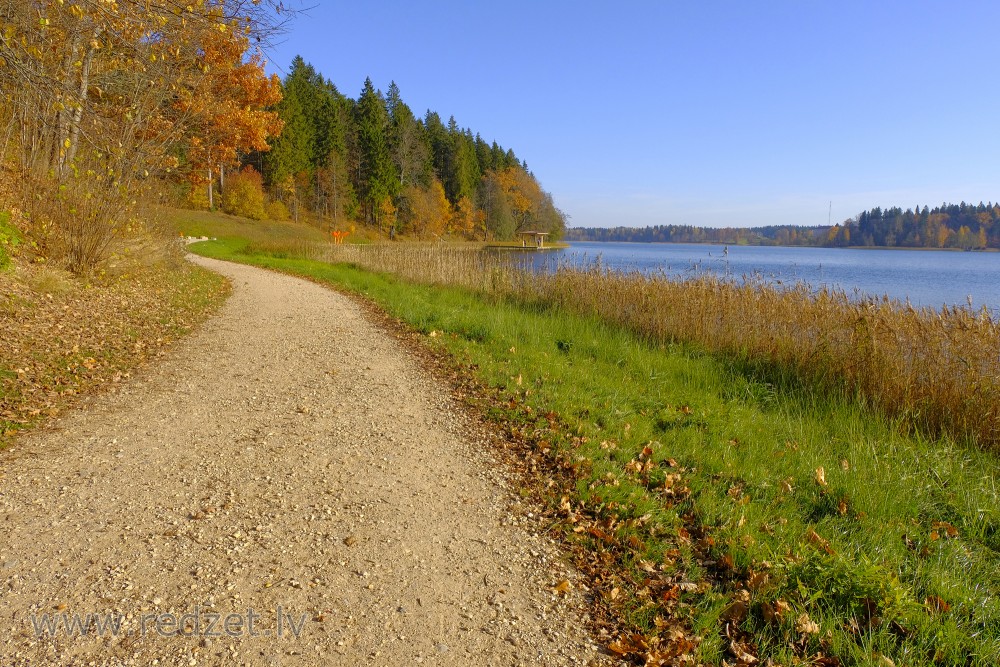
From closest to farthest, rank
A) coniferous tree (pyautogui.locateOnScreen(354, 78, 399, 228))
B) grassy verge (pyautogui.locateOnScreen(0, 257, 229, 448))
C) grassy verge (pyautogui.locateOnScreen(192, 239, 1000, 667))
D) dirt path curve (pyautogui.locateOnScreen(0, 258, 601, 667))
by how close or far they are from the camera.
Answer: dirt path curve (pyautogui.locateOnScreen(0, 258, 601, 667)) < grassy verge (pyautogui.locateOnScreen(192, 239, 1000, 667)) < grassy verge (pyautogui.locateOnScreen(0, 257, 229, 448)) < coniferous tree (pyautogui.locateOnScreen(354, 78, 399, 228))

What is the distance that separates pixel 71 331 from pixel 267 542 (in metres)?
5.47

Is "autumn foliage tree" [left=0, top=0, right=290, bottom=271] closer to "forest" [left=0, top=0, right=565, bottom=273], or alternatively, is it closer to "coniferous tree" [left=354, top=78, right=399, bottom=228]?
"forest" [left=0, top=0, right=565, bottom=273]

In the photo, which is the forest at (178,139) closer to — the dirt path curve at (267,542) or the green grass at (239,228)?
the green grass at (239,228)

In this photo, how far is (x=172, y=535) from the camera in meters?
3.22

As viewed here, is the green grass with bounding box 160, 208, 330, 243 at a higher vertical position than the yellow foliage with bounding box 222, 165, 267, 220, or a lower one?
lower

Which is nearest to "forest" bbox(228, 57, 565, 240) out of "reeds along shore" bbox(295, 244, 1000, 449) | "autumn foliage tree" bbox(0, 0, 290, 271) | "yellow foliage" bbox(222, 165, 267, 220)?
"yellow foliage" bbox(222, 165, 267, 220)

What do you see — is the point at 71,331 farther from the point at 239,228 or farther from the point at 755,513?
the point at 239,228

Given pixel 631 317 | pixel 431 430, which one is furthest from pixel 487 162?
pixel 431 430

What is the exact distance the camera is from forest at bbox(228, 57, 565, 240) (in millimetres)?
53094

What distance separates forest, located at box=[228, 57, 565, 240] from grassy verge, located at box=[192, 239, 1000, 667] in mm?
48130

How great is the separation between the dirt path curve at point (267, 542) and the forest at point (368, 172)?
47.6m

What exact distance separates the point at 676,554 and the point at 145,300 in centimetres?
970

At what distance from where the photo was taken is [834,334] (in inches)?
301

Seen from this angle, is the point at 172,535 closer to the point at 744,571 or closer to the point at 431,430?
the point at 431,430
